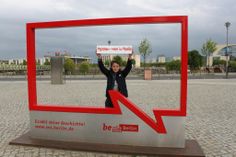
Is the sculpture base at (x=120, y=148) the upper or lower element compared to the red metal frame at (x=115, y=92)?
lower

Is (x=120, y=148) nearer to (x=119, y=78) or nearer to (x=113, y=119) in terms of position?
(x=113, y=119)

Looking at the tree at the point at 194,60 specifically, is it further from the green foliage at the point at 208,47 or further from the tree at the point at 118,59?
the tree at the point at 118,59

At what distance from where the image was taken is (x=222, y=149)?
423 cm

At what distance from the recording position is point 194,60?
1672 inches

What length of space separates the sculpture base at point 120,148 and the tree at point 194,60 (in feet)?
131

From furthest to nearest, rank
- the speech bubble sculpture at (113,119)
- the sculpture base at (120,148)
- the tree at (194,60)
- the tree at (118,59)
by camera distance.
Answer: the tree at (194,60), the tree at (118,59), the speech bubble sculpture at (113,119), the sculpture base at (120,148)

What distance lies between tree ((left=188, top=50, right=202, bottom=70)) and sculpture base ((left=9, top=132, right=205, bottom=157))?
39.9 meters

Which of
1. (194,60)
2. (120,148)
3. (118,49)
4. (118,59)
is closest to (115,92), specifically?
(118,59)

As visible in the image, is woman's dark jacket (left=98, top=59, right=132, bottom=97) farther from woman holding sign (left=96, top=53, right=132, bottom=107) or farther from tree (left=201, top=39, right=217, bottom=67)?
tree (left=201, top=39, right=217, bottom=67)

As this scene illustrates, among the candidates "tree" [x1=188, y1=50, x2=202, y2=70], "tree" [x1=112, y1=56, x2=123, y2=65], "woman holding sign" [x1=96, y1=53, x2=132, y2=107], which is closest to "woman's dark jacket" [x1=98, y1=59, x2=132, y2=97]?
"woman holding sign" [x1=96, y1=53, x2=132, y2=107]

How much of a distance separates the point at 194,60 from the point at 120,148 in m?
41.4

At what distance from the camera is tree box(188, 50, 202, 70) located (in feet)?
138

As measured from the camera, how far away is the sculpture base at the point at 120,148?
3.95m

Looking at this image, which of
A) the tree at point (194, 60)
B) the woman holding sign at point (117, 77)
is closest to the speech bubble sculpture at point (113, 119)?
the woman holding sign at point (117, 77)
